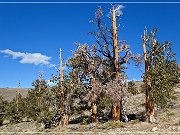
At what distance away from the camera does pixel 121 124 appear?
89.6 ft

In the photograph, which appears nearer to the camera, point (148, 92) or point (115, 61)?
point (148, 92)

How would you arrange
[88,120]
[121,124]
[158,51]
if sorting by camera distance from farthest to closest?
[88,120]
[158,51]
[121,124]

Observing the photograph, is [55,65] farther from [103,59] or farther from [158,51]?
[158,51]

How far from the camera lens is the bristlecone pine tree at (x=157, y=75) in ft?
95.6

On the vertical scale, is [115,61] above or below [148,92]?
above

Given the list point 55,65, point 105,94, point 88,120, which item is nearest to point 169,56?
point 105,94

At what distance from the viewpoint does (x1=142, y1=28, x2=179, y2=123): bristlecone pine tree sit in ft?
95.6

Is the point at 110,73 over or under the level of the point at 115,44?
under

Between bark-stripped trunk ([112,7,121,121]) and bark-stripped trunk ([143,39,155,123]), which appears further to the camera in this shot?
bark-stripped trunk ([112,7,121,121])

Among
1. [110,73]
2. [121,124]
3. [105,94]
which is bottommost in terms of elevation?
[121,124]

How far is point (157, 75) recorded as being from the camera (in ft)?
96.9

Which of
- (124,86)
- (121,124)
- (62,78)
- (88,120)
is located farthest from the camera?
(62,78)

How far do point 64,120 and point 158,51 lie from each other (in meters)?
13.7

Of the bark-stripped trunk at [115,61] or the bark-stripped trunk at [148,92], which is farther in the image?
the bark-stripped trunk at [115,61]
